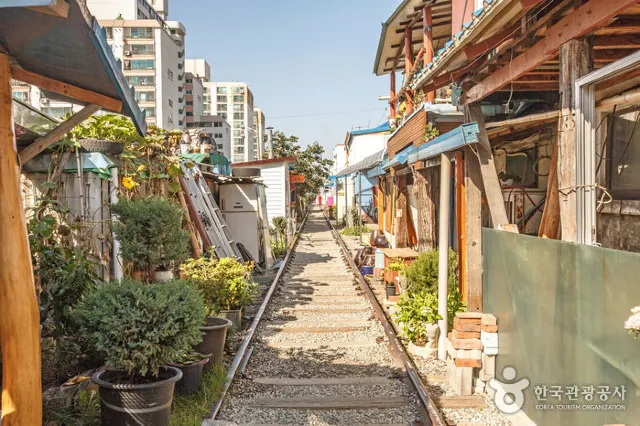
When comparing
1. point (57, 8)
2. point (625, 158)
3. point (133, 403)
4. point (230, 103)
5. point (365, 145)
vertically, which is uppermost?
point (230, 103)

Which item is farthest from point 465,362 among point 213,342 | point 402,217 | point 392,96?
point 392,96

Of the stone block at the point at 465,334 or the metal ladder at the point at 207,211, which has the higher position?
the metal ladder at the point at 207,211

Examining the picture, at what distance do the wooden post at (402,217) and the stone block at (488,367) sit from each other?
8.74 meters

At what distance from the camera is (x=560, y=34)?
4750 millimetres

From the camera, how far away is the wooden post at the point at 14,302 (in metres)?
3.35

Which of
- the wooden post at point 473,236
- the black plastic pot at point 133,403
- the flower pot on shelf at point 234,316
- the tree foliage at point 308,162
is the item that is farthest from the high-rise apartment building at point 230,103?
the black plastic pot at point 133,403

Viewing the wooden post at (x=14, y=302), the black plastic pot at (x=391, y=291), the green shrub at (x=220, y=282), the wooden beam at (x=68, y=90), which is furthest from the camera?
the black plastic pot at (x=391, y=291)

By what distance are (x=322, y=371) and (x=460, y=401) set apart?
6.20 ft

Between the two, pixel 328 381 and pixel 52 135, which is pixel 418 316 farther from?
pixel 52 135

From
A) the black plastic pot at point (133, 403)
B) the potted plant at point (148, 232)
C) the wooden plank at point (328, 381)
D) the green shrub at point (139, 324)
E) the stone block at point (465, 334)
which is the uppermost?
the potted plant at point (148, 232)

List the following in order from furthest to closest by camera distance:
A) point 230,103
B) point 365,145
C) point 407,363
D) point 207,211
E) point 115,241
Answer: point 230,103 < point 365,145 < point 207,211 < point 115,241 < point 407,363

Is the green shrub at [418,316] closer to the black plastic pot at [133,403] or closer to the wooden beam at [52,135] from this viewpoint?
the black plastic pot at [133,403]

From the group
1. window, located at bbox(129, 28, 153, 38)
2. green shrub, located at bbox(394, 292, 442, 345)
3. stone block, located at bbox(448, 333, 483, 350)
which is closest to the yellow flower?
green shrub, located at bbox(394, 292, 442, 345)

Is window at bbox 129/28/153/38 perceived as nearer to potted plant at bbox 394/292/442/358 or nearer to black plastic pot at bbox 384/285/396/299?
black plastic pot at bbox 384/285/396/299
